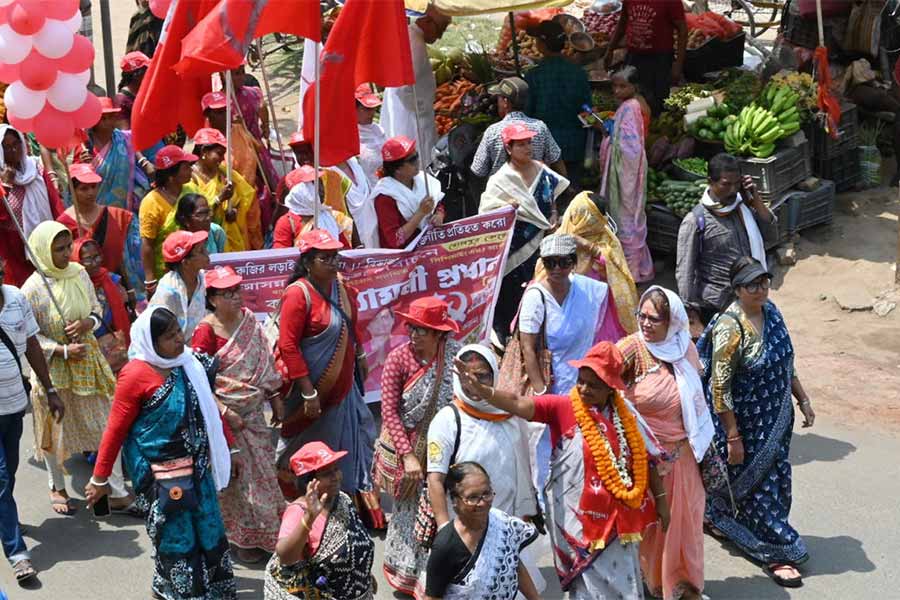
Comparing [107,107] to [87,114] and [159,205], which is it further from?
[159,205]

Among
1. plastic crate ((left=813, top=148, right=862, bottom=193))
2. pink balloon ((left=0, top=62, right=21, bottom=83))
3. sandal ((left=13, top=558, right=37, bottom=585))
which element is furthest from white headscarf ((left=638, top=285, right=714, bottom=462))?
plastic crate ((left=813, top=148, right=862, bottom=193))

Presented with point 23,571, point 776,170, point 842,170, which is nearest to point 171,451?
point 23,571

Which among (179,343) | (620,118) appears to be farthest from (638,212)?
(179,343)

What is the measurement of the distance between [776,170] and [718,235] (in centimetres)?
302

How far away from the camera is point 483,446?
621 cm

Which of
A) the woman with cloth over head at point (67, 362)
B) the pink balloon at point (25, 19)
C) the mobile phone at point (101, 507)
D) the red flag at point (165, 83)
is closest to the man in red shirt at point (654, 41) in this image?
the red flag at point (165, 83)

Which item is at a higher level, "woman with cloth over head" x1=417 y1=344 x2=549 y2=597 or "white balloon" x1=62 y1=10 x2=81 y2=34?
"white balloon" x1=62 y1=10 x2=81 y2=34

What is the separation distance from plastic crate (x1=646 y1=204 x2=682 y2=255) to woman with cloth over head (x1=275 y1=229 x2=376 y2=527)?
4.27 meters

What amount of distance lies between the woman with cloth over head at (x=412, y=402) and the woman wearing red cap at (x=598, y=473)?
0.66m

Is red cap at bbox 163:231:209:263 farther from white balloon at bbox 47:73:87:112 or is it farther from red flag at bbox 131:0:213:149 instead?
white balloon at bbox 47:73:87:112

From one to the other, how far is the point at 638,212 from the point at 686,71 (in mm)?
2688

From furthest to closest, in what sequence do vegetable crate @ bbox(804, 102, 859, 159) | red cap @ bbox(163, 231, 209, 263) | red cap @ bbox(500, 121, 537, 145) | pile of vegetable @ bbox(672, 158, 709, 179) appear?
vegetable crate @ bbox(804, 102, 859, 159), pile of vegetable @ bbox(672, 158, 709, 179), red cap @ bbox(500, 121, 537, 145), red cap @ bbox(163, 231, 209, 263)

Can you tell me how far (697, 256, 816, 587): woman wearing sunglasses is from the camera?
7.20 metres

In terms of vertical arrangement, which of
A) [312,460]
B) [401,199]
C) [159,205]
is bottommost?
[401,199]
